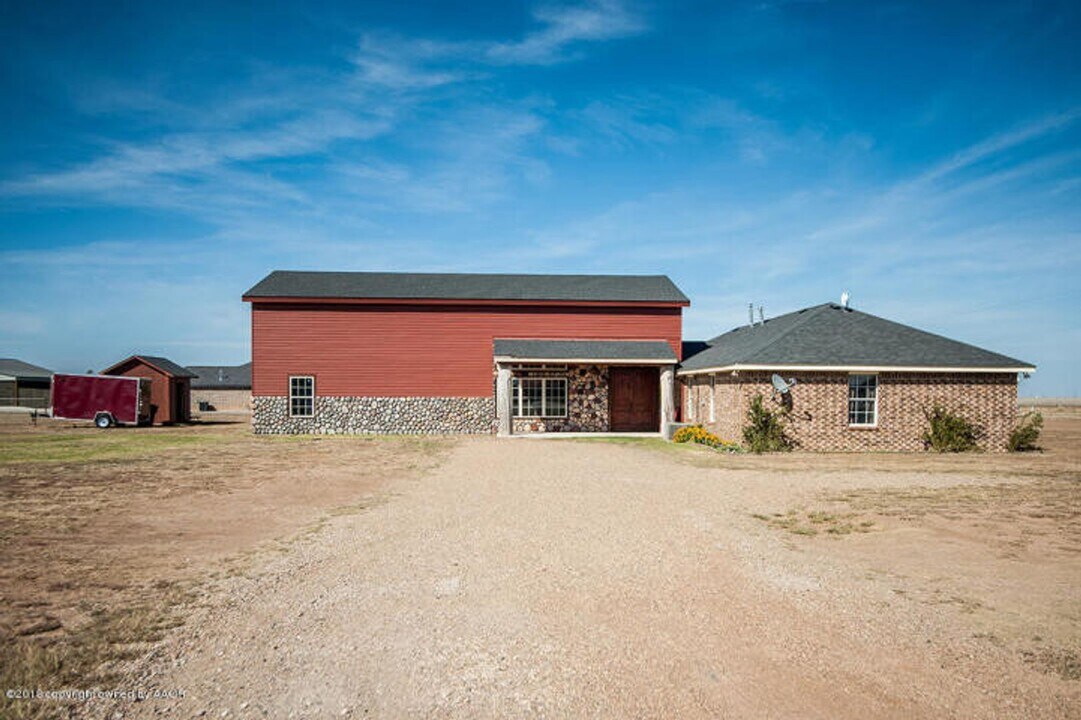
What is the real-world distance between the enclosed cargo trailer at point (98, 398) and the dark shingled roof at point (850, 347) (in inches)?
1046

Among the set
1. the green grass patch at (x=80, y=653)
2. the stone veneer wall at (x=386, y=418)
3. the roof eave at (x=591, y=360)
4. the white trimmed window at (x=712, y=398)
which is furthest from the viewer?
the stone veneer wall at (x=386, y=418)

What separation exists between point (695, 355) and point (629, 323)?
3.30 m

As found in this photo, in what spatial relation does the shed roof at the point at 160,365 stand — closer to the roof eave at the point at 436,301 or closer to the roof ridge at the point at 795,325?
the roof eave at the point at 436,301

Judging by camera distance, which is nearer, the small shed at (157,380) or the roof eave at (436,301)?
the roof eave at (436,301)

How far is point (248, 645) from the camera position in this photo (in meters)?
4.71

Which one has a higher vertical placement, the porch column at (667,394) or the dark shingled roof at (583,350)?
the dark shingled roof at (583,350)

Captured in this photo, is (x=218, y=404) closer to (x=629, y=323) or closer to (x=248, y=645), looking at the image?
(x=629, y=323)

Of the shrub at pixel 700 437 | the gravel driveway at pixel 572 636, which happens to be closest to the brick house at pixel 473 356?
the shrub at pixel 700 437

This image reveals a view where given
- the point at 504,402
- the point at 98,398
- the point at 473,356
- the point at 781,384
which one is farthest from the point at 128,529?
the point at 98,398

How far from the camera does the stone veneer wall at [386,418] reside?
85.3ft

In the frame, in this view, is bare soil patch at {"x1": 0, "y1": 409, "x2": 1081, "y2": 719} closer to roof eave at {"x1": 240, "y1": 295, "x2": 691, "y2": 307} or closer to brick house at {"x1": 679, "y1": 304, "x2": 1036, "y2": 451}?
brick house at {"x1": 679, "y1": 304, "x2": 1036, "y2": 451}

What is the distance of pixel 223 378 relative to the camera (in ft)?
184

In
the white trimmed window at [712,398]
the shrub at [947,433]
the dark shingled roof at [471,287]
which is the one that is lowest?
the shrub at [947,433]

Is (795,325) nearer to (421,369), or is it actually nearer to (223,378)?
(421,369)
